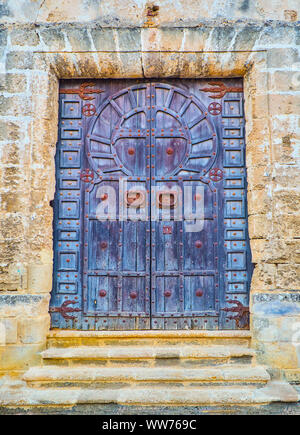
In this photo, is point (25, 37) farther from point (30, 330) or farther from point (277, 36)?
point (30, 330)

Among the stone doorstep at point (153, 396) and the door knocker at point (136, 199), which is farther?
the door knocker at point (136, 199)

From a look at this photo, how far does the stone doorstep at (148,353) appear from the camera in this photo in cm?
305

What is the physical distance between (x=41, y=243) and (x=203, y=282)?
4.95ft

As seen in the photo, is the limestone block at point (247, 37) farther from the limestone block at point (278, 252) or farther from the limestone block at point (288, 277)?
the limestone block at point (288, 277)

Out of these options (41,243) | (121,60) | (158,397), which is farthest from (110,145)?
(158,397)

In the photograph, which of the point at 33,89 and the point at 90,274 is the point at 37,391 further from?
the point at 33,89

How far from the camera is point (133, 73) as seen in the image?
3.51 meters

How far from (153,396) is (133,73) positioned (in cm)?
283

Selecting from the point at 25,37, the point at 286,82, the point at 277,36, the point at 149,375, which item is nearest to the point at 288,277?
the point at 149,375

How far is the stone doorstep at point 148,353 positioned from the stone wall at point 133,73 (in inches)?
6.4

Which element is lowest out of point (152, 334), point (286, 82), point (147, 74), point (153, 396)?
point (153, 396)

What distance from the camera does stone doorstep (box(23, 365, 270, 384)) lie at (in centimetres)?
290

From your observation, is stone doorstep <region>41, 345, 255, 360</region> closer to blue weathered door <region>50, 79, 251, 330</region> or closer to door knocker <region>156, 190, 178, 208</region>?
blue weathered door <region>50, 79, 251, 330</region>

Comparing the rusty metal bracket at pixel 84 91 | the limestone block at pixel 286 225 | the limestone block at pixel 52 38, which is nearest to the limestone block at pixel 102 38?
the limestone block at pixel 52 38
